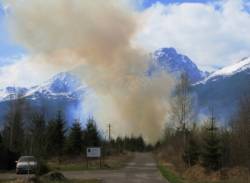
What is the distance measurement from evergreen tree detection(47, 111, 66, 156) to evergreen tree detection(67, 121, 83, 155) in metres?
1.30

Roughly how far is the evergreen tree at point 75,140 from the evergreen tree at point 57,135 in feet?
4.26

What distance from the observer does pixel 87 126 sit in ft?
275

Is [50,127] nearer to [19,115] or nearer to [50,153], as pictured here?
[50,153]

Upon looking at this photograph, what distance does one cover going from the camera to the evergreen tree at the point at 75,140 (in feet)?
255

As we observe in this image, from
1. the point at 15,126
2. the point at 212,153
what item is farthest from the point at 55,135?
the point at 212,153

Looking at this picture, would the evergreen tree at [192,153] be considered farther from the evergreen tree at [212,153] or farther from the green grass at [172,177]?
the evergreen tree at [212,153]

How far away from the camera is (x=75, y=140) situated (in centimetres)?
7800

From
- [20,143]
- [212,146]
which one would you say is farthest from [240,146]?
[20,143]

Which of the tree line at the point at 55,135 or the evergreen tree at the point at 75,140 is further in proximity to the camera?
the evergreen tree at the point at 75,140

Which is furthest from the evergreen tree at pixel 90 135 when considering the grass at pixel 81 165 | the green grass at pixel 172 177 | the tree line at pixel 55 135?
the green grass at pixel 172 177

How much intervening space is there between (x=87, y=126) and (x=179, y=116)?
15.1m

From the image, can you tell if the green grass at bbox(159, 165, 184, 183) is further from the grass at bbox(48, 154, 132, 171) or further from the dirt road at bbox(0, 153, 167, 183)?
the grass at bbox(48, 154, 132, 171)

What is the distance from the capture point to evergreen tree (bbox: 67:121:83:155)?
3063 inches

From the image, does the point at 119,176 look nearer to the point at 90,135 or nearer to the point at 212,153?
the point at 212,153
